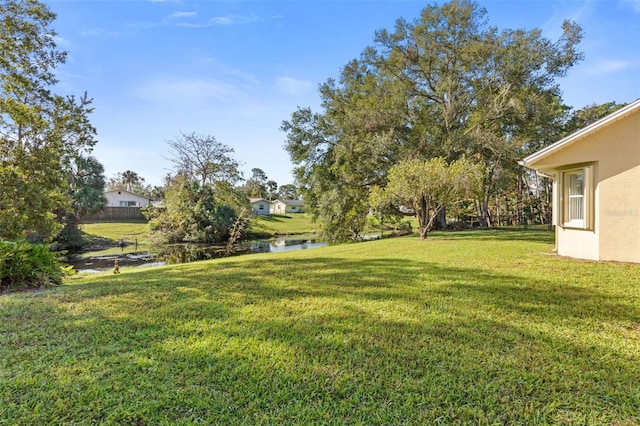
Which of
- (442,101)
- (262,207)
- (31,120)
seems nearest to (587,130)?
(442,101)

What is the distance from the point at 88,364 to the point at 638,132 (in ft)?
35.2

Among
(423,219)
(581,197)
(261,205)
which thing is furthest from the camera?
(261,205)

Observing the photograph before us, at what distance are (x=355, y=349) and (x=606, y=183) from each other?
800cm

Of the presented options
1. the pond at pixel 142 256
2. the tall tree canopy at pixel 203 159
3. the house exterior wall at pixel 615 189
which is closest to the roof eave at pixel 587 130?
the house exterior wall at pixel 615 189

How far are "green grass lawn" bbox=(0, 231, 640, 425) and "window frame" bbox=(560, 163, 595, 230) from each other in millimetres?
2973

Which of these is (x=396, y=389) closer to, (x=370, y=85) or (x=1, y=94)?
(x=1, y=94)

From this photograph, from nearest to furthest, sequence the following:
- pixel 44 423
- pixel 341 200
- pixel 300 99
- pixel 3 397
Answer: pixel 44 423, pixel 3 397, pixel 341 200, pixel 300 99

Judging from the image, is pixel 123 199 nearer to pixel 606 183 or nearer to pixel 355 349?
pixel 355 349

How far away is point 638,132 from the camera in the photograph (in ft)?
23.5

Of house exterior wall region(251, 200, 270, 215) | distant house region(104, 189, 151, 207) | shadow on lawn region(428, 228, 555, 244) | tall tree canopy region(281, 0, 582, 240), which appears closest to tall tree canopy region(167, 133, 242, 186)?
tall tree canopy region(281, 0, 582, 240)

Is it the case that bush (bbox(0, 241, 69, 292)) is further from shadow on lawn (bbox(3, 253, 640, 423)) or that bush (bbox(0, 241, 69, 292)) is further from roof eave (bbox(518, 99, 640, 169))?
roof eave (bbox(518, 99, 640, 169))

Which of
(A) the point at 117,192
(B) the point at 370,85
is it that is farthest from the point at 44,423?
(A) the point at 117,192

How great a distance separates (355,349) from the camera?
2.95 m

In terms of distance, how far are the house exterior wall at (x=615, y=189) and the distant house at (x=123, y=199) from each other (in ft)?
148
